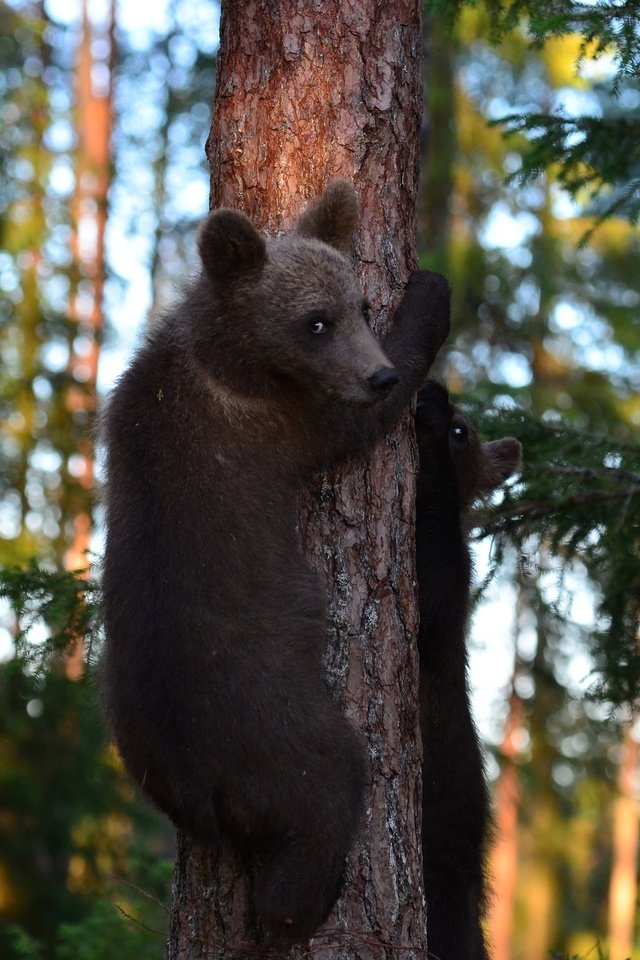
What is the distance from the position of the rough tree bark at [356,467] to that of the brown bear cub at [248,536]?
0.45 feet

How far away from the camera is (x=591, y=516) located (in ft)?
22.6

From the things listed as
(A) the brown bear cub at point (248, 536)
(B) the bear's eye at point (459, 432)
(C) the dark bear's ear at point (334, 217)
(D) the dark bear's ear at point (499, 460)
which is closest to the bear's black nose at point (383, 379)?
(A) the brown bear cub at point (248, 536)

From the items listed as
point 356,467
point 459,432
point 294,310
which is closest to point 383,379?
point 356,467

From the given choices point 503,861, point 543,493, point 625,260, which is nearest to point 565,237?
point 625,260

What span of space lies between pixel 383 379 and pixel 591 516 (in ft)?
9.19

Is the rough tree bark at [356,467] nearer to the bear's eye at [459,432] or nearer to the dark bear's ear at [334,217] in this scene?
the dark bear's ear at [334,217]

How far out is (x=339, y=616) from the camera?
452cm

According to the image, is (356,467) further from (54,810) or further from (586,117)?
(54,810)

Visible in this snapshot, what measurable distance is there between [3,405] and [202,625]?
14.3 meters

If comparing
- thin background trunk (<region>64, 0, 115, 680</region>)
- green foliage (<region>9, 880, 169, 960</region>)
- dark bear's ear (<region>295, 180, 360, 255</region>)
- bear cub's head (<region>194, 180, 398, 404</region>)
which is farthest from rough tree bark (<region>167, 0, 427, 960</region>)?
thin background trunk (<region>64, 0, 115, 680</region>)

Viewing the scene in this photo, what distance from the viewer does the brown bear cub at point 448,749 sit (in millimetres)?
5844

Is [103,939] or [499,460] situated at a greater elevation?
[499,460]

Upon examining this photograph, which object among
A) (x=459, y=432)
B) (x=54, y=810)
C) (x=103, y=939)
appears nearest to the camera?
(x=459, y=432)

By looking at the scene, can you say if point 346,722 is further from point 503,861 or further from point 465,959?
point 503,861
